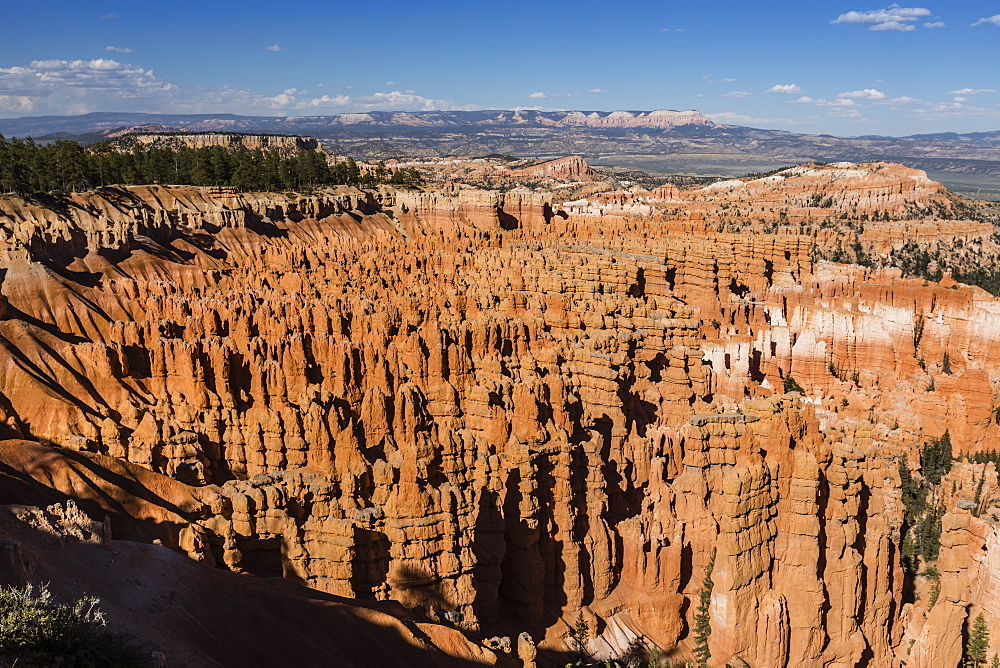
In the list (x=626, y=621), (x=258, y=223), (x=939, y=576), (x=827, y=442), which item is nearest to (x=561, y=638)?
(x=626, y=621)

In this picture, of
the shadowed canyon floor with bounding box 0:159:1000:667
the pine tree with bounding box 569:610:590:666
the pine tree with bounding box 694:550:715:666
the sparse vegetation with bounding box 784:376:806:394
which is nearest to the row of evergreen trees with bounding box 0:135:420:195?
the shadowed canyon floor with bounding box 0:159:1000:667

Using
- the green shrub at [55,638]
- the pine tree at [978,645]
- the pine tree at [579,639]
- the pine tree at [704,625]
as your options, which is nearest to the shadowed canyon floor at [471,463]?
the pine tree at [704,625]

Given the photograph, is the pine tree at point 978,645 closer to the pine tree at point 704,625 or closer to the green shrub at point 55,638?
the pine tree at point 704,625

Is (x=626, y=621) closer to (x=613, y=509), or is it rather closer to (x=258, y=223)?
(x=613, y=509)

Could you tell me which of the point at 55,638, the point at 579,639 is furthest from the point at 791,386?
the point at 55,638

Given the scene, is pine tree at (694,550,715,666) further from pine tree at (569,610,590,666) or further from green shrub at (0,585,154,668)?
green shrub at (0,585,154,668)
